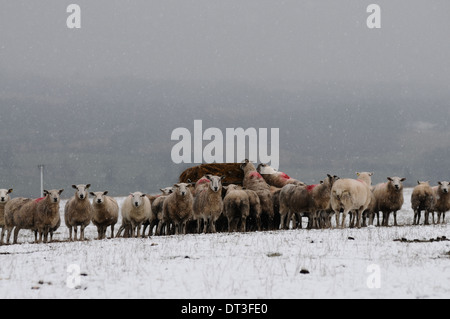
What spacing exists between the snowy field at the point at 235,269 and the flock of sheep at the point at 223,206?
508 cm

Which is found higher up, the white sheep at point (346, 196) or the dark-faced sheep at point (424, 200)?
the white sheep at point (346, 196)

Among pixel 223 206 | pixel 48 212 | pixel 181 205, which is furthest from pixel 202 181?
pixel 48 212

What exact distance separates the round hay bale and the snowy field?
13.1 meters

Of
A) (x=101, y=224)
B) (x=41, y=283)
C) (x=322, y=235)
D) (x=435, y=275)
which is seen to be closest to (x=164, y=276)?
(x=41, y=283)

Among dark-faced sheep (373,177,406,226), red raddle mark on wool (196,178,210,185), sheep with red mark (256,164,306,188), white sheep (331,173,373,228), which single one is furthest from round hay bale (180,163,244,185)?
white sheep (331,173,373,228)

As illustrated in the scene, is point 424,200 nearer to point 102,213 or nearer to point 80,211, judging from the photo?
point 102,213

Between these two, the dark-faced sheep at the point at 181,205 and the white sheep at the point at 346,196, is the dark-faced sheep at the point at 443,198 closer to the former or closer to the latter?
the white sheep at the point at 346,196

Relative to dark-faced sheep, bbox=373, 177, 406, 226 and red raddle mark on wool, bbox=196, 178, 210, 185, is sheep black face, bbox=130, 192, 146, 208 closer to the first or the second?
red raddle mark on wool, bbox=196, 178, 210, 185

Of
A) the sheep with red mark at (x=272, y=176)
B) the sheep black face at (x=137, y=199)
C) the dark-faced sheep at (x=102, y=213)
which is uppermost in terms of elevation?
the sheep with red mark at (x=272, y=176)

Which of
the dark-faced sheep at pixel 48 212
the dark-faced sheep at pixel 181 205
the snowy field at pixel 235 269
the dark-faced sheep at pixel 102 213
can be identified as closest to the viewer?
the snowy field at pixel 235 269

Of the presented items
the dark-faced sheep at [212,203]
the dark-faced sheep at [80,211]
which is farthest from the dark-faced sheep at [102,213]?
the dark-faced sheep at [212,203]

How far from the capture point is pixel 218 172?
28906 mm

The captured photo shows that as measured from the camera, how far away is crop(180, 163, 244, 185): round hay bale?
1119 inches

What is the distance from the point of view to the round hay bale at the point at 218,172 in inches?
1119
